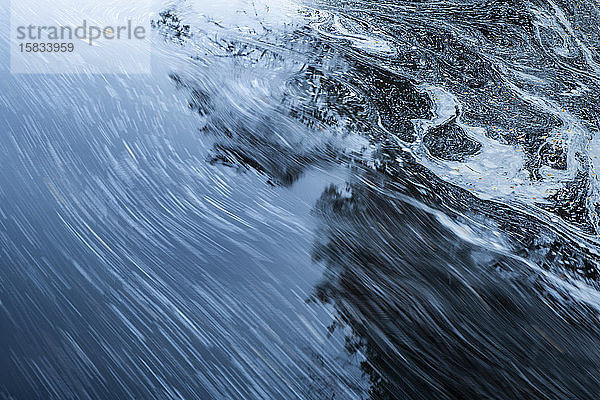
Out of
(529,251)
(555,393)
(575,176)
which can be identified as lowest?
(555,393)

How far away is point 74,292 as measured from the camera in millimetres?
1067

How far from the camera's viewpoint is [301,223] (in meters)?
1.26

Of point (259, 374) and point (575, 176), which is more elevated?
point (575, 176)

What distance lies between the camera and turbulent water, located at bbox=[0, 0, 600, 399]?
0.99 m

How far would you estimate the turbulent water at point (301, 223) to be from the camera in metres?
0.99

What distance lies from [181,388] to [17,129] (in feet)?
3.20

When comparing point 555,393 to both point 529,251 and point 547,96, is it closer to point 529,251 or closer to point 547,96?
point 529,251

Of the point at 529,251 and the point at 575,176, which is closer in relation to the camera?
the point at 529,251

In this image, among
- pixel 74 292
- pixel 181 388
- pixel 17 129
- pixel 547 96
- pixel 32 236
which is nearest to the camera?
pixel 181 388

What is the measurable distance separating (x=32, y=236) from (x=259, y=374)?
64 cm

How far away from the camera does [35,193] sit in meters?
1.27

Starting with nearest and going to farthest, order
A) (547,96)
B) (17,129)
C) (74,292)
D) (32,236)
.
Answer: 1. (74,292)
2. (32,236)
3. (17,129)
4. (547,96)

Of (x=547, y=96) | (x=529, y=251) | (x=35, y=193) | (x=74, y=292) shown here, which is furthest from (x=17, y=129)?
(x=547, y=96)

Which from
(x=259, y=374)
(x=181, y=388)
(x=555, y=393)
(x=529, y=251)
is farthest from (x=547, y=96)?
(x=181, y=388)
